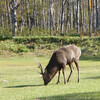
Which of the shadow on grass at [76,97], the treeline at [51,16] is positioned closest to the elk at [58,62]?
the shadow on grass at [76,97]

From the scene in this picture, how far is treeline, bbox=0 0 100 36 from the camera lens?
4734 centimetres

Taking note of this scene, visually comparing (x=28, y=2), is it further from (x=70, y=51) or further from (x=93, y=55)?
(x=70, y=51)

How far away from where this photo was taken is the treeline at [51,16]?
47341mm

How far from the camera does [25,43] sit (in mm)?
41062

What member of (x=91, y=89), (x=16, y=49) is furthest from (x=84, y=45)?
(x=91, y=89)

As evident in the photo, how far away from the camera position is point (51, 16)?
5966cm

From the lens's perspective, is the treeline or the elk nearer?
the elk

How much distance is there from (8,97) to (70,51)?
5.34 m

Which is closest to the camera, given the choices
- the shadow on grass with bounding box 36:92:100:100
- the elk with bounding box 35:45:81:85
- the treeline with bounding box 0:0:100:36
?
the shadow on grass with bounding box 36:92:100:100

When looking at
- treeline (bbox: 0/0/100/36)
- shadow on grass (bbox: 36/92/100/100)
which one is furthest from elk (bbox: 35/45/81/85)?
treeline (bbox: 0/0/100/36)

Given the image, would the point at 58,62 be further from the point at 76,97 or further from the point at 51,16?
the point at 51,16

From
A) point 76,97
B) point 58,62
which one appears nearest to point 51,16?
point 58,62

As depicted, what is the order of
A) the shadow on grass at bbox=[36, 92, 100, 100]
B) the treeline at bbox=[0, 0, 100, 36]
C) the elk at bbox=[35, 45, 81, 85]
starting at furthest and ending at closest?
the treeline at bbox=[0, 0, 100, 36], the elk at bbox=[35, 45, 81, 85], the shadow on grass at bbox=[36, 92, 100, 100]

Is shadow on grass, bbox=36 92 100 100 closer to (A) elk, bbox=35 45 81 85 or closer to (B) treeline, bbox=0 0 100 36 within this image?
(A) elk, bbox=35 45 81 85
